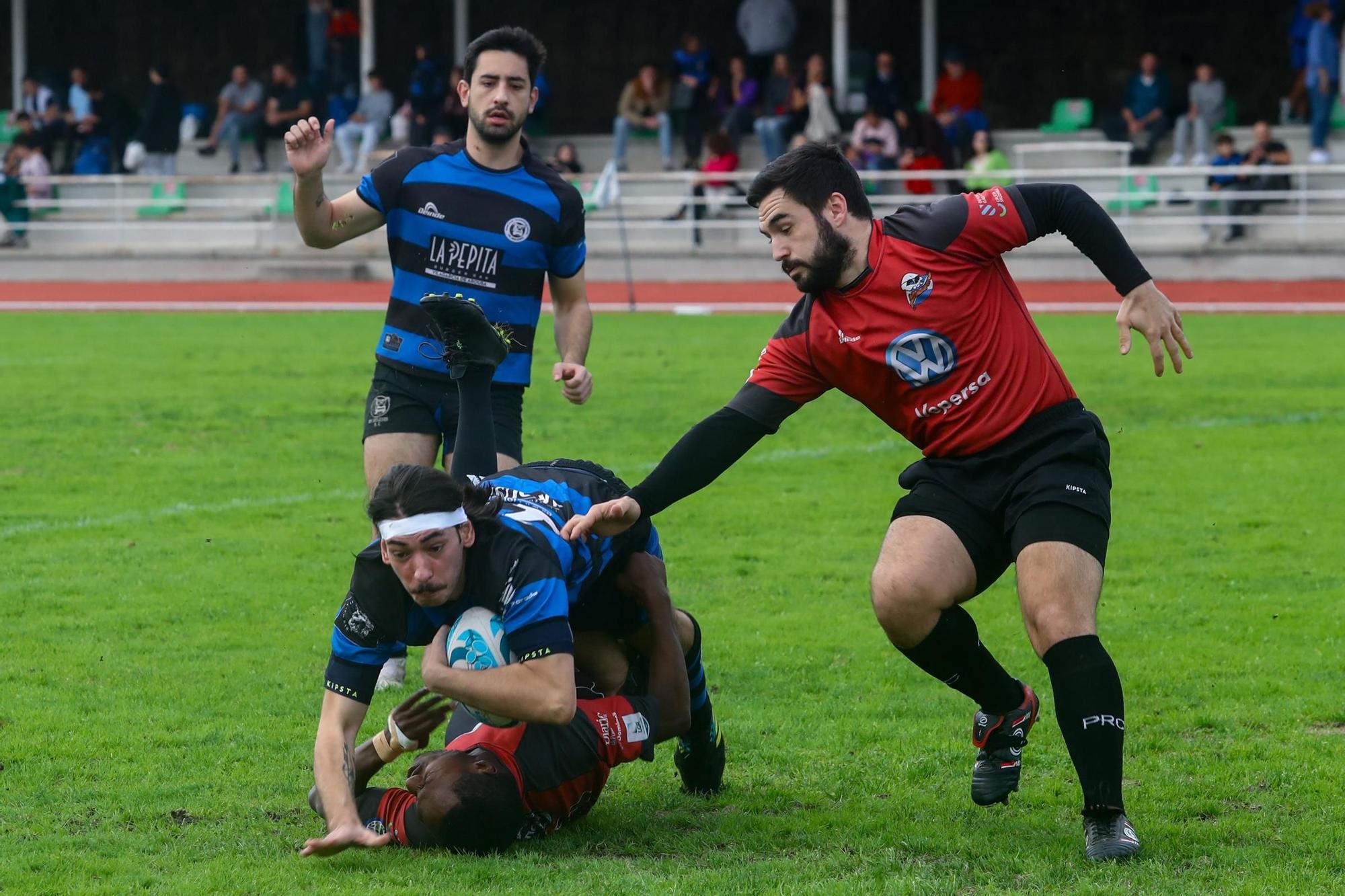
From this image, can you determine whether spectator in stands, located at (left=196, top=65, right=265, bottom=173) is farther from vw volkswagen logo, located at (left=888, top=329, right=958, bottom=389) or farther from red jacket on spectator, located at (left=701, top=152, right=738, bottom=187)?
vw volkswagen logo, located at (left=888, top=329, right=958, bottom=389)

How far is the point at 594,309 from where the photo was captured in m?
22.2

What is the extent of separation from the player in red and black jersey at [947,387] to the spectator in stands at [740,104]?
22504mm

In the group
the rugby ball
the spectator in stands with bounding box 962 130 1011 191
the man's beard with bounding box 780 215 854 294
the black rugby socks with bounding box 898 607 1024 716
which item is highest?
the spectator in stands with bounding box 962 130 1011 191

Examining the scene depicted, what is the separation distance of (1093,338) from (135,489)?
10.3 m

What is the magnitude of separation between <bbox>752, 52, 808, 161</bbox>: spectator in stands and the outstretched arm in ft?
71.5

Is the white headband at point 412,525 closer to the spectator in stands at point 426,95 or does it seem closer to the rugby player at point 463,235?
the rugby player at point 463,235

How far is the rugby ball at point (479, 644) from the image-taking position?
455cm

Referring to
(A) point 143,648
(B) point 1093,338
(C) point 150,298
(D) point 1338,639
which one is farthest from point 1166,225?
(A) point 143,648

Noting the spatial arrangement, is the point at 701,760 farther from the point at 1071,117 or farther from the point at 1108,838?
the point at 1071,117

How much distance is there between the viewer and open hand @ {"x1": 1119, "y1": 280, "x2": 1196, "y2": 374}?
466cm

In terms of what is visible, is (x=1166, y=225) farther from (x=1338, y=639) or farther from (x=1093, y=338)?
(x=1338, y=639)

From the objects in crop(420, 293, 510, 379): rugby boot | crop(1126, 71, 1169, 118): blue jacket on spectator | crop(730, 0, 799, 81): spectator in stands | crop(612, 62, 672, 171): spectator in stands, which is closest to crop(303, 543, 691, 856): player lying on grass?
crop(420, 293, 510, 379): rugby boot

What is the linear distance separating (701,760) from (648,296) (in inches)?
754

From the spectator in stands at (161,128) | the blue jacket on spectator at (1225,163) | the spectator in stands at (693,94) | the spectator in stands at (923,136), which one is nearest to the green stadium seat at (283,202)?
the spectator in stands at (161,128)
